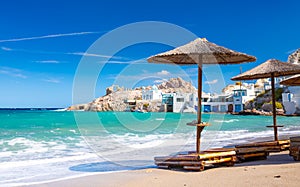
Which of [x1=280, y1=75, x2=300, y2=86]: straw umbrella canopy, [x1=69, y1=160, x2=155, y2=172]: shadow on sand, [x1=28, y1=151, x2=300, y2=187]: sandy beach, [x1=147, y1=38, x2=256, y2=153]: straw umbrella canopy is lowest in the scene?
[x1=69, y1=160, x2=155, y2=172]: shadow on sand

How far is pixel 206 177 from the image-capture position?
4.31 meters

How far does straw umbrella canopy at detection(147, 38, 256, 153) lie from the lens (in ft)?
16.4

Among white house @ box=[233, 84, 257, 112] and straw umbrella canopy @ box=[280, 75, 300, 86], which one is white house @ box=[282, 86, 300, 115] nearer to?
white house @ box=[233, 84, 257, 112]

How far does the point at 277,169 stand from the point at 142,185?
7.08 ft

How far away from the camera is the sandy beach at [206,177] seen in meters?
3.85

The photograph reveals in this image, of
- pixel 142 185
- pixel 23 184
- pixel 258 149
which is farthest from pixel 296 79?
pixel 23 184

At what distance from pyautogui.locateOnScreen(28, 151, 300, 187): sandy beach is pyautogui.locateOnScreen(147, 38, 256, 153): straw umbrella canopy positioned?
2.51 ft

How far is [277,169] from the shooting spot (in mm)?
4508

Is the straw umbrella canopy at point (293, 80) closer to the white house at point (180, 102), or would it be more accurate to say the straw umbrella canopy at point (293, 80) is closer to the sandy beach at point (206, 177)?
the sandy beach at point (206, 177)

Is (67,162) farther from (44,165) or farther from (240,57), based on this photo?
(240,57)

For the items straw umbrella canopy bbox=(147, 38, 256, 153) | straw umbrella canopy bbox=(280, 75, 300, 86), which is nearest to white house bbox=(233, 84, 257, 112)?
straw umbrella canopy bbox=(280, 75, 300, 86)

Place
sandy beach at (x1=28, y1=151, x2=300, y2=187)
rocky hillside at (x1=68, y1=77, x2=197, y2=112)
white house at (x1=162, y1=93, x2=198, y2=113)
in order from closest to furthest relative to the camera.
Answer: sandy beach at (x1=28, y1=151, x2=300, y2=187) → white house at (x1=162, y1=93, x2=198, y2=113) → rocky hillside at (x1=68, y1=77, x2=197, y2=112)

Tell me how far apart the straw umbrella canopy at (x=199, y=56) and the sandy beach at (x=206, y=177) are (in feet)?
2.51

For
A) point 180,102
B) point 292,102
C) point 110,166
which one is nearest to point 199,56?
point 110,166
